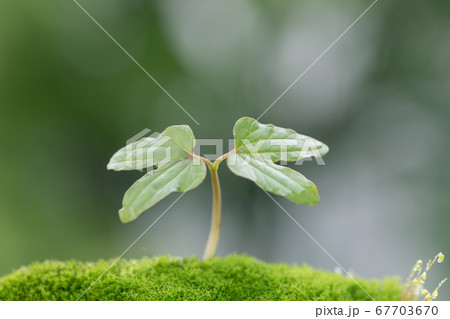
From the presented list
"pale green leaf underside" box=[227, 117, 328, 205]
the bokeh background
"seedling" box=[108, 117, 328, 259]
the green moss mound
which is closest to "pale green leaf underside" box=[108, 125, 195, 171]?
"seedling" box=[108, 117, 328, 259]

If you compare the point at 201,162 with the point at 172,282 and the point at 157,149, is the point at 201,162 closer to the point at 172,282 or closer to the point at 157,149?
the point at 157,149

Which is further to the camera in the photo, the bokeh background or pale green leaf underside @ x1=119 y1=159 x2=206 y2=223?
the bokeh background

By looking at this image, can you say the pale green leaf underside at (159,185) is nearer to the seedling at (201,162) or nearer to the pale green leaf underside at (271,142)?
the seedling at (201,162)

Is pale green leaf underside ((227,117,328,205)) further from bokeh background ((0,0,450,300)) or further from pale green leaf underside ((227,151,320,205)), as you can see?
bokeh background ((0,0,450,300))

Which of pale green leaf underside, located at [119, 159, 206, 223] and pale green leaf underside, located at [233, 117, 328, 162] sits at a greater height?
pale green leaf underside, located at [233, 117, 328, 162]

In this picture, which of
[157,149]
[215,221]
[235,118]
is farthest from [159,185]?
[235,118]

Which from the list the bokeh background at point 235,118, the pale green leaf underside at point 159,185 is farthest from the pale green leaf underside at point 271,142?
the bokeh background at point 235,118
